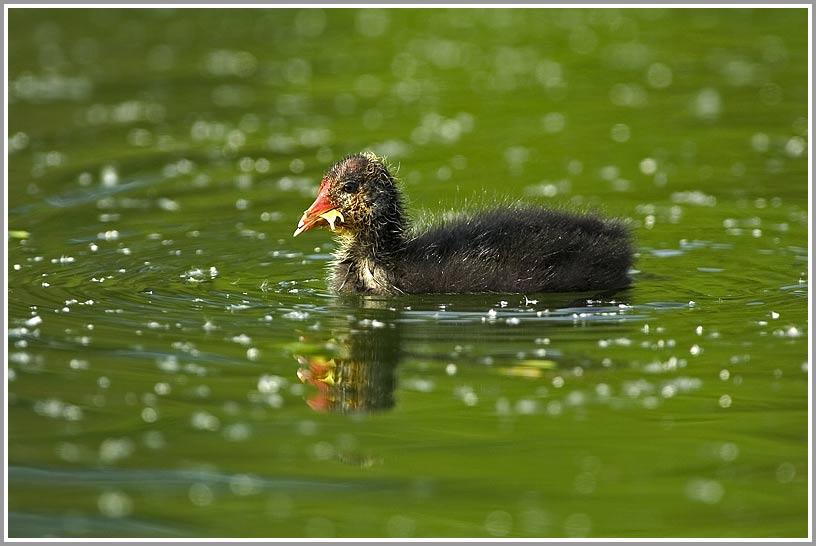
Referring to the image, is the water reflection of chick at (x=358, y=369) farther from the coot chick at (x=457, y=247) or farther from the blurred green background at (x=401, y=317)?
the coot chick at (x=457, y=247)

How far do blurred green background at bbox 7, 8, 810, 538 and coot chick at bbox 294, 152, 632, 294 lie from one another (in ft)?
0.87

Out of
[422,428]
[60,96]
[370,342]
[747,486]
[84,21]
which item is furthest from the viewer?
[84,21]

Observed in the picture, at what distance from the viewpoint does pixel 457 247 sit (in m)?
10.8

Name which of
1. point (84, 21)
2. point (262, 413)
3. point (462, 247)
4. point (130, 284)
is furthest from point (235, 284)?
point (84, 21)

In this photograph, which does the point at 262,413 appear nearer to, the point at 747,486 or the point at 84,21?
the point at 747,486

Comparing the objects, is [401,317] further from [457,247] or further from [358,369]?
[358,369]

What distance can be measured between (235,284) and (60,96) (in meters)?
8.99

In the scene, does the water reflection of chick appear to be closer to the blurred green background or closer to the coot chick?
the blurred green background

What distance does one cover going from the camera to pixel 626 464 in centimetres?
749

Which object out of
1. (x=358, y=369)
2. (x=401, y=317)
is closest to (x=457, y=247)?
(x=401, y=317)

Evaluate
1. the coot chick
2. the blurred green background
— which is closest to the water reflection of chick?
the blurred green background

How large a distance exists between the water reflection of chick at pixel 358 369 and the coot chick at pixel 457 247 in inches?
32.3

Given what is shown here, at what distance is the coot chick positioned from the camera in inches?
423

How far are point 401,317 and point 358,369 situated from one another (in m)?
1.11
